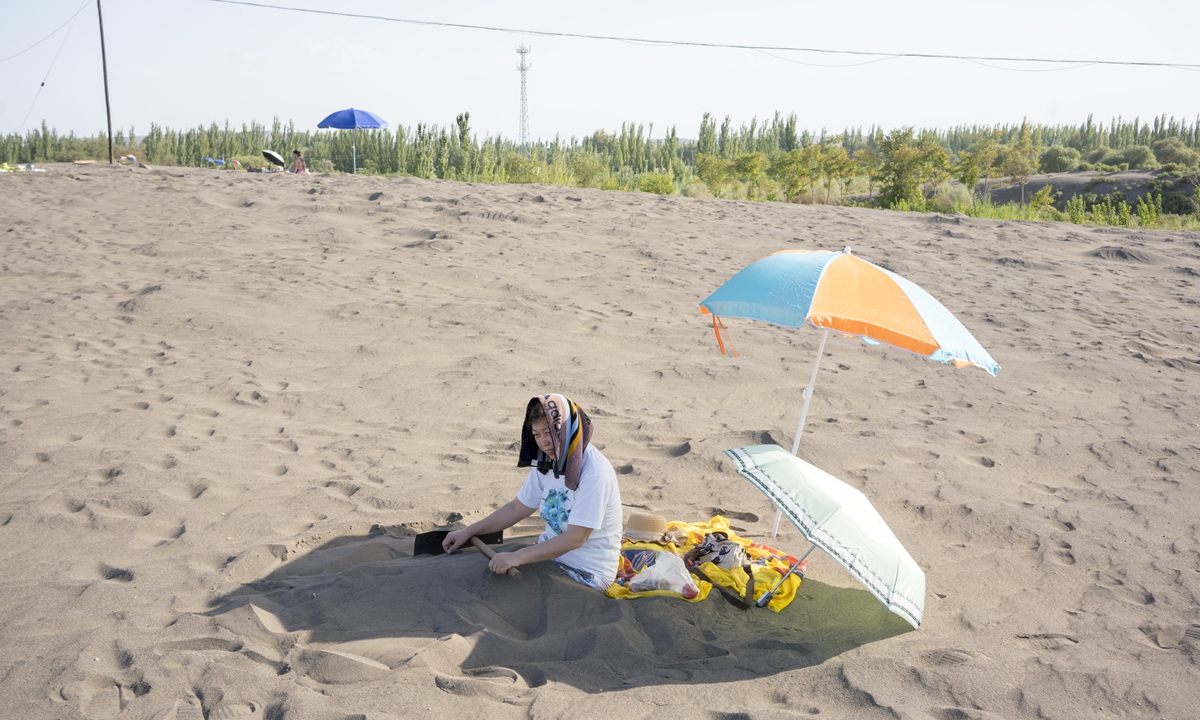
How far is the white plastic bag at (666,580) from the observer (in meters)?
3.89

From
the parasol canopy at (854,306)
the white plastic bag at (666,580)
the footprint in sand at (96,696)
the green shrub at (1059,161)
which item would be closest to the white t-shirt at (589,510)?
the white plastic bag at (666,580)

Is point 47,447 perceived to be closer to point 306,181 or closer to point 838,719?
point 838,719

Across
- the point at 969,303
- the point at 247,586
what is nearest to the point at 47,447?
the point at 247,586

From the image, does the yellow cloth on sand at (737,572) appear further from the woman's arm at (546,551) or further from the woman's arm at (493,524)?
the woman's arm at (493,524)

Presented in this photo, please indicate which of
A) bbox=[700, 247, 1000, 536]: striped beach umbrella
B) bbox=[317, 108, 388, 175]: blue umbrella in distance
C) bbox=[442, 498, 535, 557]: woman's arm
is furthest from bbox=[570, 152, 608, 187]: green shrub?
bbox=[442, 498, 535, 557]: woman's arm

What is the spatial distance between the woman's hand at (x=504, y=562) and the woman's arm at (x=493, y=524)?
12.3 inches

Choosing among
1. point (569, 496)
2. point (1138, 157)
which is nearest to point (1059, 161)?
point (1138, 157)

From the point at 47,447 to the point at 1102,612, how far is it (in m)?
6.64

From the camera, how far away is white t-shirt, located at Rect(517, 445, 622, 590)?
373 centimetres

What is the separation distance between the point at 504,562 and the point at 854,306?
2141 millimetres

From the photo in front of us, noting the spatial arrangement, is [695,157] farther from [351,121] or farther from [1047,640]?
[1047,640]

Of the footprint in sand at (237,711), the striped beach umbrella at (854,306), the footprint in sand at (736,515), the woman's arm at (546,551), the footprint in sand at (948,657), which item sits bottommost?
the footprint in sand at (948,657)

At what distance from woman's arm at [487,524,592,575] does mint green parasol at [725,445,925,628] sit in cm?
86

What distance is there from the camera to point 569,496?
3881mm
